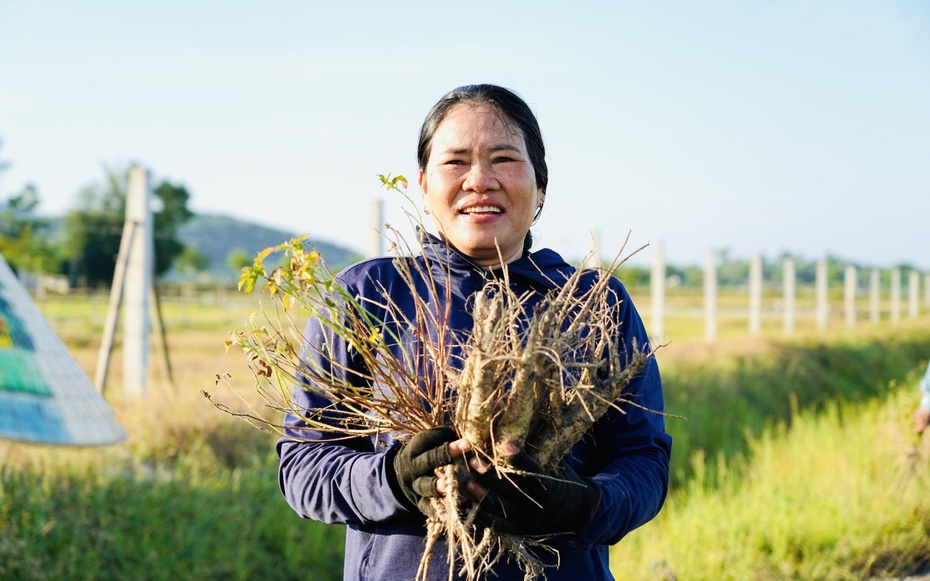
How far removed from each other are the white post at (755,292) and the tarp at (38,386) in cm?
1420

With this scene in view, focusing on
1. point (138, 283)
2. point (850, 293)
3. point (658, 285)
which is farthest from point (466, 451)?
point (850, 293)

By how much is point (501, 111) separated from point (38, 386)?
8.22 feet

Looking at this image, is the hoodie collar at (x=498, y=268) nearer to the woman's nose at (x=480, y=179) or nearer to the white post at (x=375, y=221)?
the woman's nose at (x=480, y=179)

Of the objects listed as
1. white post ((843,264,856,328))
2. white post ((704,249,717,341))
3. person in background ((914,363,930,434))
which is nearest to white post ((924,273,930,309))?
white post ((843,264,856,328))

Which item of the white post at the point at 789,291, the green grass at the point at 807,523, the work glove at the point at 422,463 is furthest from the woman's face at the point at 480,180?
the white post at the point at 789,291

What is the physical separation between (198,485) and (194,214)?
5560 centimetres

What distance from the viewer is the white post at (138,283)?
6.34m

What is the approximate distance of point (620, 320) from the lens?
1.88 metres

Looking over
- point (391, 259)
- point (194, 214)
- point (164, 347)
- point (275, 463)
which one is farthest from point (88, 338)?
point (194, 214)

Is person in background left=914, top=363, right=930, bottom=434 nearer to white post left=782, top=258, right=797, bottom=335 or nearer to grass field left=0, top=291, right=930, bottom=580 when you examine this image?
grass field left=0, top=291, right=930, bottom=580

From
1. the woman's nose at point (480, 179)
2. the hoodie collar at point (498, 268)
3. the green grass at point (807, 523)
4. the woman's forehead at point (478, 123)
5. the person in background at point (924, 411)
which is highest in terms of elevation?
the woman's forehead at point (478, 123)

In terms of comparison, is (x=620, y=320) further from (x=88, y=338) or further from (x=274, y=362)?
(x=88, y=338)

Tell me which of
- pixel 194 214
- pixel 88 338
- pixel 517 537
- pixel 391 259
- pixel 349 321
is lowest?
pixel 88 338

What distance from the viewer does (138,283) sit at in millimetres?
6398
